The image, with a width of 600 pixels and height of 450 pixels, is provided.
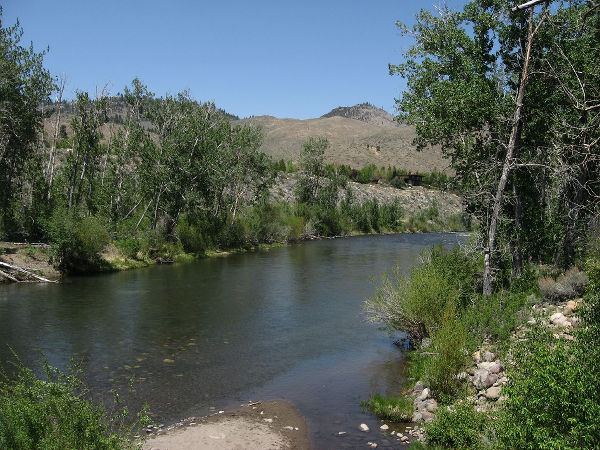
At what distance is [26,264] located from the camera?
3147 cm

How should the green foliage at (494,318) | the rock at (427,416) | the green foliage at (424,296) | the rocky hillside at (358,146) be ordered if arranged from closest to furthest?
the rock at (427,416), the green foliage at (494,318), the green foliage at (424,296), the rocky hillside at (358,146)

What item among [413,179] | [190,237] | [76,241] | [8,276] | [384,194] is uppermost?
[413,179]

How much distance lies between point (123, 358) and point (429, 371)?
987 cm

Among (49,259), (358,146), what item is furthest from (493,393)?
(358,146)

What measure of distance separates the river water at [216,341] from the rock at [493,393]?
2.44 metres

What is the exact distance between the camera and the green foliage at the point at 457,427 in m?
9.79

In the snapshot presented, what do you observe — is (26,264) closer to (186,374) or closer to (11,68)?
(11,68)

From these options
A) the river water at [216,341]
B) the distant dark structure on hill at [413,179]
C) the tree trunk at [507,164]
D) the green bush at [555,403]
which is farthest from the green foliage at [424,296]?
the distant dark structure on hill at [413,179]

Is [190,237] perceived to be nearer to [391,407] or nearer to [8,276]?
[8,276]

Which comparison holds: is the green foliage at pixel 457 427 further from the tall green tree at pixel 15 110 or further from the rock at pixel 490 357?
the tall green tree at pixel 15 110

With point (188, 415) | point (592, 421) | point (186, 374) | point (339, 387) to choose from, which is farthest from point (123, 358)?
point (592, 421)

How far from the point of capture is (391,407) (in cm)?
1246

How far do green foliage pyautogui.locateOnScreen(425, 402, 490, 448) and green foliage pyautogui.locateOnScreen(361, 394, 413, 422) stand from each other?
141 centimetres

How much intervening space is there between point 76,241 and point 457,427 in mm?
28670
